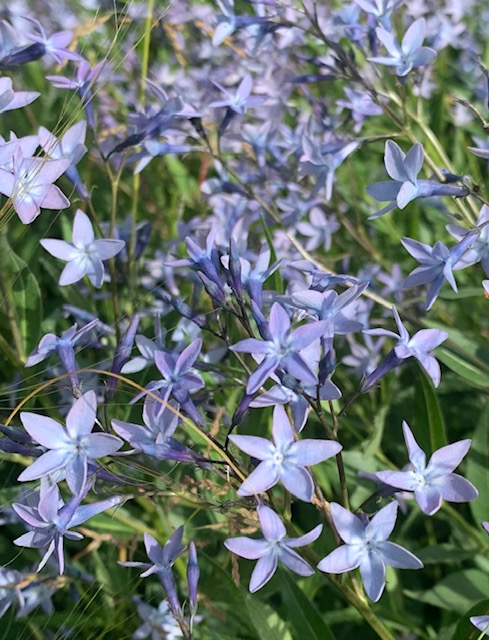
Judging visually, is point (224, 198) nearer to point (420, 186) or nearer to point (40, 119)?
point (420, 186)

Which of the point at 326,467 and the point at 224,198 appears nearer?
the point at 326,467

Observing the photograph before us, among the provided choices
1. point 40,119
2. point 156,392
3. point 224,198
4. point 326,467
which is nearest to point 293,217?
point 224,198

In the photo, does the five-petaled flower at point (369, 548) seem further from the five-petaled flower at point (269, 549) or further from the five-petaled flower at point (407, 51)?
the five-petaled flower at point (407, 51)

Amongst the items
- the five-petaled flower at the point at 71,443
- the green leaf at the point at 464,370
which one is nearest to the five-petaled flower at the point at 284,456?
the five-petaled flower at the point at 71,443

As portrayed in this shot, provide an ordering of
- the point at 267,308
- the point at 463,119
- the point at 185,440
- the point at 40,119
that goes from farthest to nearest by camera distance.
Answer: the point at 40,119
the point at 463,119
the point at 185,440
the point at 267,308

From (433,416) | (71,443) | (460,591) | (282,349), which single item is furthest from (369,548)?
(460,591)

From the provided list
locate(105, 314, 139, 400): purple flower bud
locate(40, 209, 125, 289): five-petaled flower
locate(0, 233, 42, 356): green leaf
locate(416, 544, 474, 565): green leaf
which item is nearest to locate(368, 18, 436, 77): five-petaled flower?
locate(40, 209, 125, 289): five-petaled flower

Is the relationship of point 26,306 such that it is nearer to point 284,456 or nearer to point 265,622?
point 265,622
